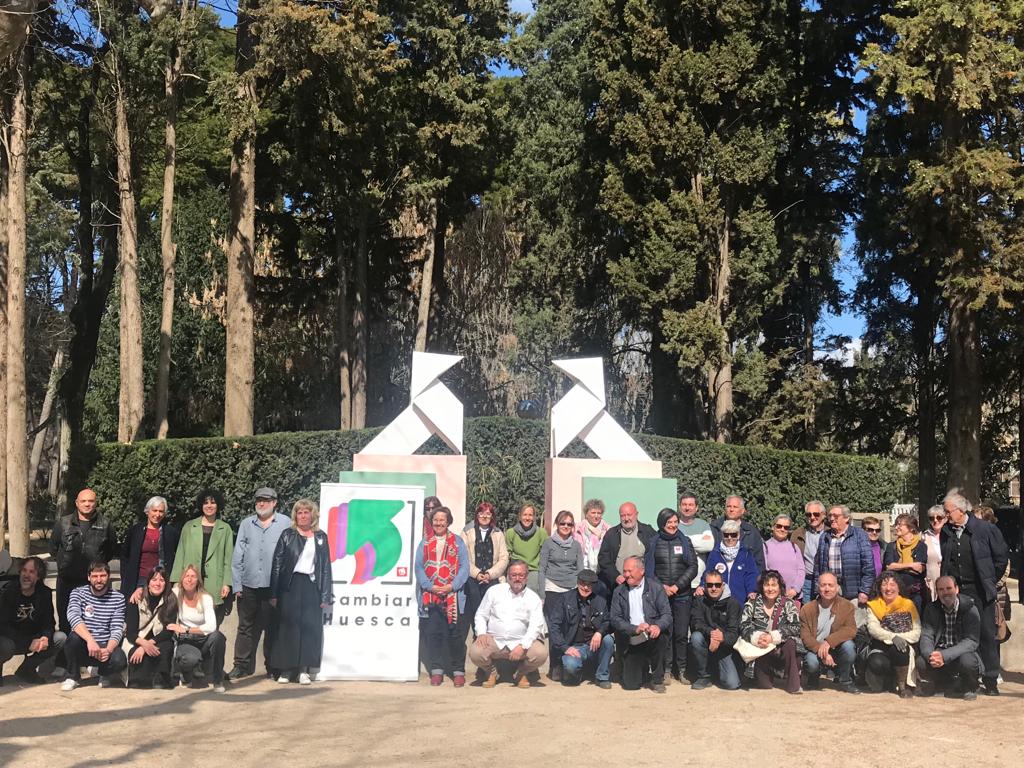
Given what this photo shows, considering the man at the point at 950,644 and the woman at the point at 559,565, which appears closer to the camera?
the man at the point at 950,644

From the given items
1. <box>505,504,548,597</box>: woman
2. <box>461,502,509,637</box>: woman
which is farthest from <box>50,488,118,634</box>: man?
<box>505,504,548,597</box>: woman

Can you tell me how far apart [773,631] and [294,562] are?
13.0ft

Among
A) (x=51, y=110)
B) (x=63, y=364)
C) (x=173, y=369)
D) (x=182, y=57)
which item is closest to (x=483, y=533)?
(x=182, y=57)

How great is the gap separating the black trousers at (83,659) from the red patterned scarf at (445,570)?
2466 millimetres

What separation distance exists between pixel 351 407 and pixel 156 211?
9797mm

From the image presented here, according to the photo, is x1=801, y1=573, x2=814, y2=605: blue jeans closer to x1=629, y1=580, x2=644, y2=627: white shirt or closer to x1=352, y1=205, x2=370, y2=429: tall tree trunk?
x1=629, y1=580, x2=644, y2=627: white shirt

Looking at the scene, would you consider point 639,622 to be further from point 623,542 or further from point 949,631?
point 949,631

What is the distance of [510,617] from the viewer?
909cm

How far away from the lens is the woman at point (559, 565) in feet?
31.3

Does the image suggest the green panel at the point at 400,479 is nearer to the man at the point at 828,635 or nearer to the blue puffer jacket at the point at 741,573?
the blue puffer jacket at the point at 741,573

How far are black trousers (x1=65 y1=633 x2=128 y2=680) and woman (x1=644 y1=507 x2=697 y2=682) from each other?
4311 mm

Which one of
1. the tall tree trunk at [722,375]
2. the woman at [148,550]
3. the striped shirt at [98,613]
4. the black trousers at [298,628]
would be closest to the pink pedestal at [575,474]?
the black trousers at [298,628]

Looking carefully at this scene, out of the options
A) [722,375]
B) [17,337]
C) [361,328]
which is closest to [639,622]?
[17,337]

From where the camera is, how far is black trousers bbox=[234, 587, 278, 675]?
909 cm
